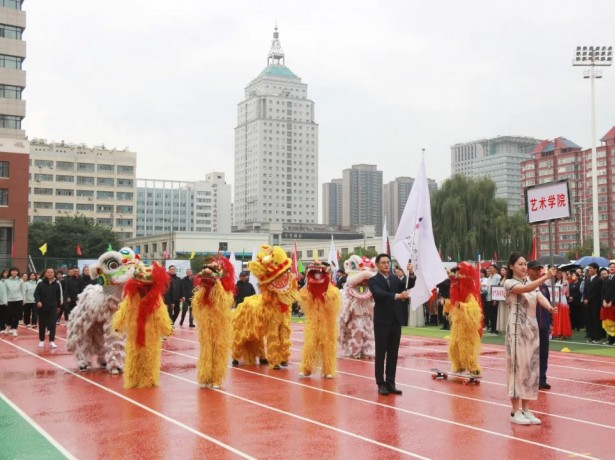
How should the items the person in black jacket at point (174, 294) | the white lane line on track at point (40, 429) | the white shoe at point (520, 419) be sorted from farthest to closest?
the person in black jacket at point (174, 294) → the white shoe at point (520, 419) → the white lane line on track at point (40, 429)

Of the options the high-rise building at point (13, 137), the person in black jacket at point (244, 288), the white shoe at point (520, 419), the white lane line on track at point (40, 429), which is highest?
the high-rise building at point (13, 137)

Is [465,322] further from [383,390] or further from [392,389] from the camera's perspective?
[383,390]

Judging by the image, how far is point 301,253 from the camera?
282 feet

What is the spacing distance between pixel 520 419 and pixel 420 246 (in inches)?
126

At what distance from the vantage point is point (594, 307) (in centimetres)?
1625

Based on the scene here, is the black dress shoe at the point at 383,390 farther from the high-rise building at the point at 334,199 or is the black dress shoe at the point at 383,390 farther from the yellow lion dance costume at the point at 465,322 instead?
the high-rise building at the point at 334,199

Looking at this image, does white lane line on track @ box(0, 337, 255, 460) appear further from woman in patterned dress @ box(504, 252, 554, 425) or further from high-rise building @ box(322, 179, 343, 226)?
high-rise building @ box(322, 179, 343, 226)

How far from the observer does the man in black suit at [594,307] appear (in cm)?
1627

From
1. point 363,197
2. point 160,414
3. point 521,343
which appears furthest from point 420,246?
point 363,197

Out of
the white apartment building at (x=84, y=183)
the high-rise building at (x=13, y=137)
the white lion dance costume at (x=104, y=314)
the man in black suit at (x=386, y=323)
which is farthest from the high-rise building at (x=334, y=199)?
the man in black suit at (x=386, y=323)

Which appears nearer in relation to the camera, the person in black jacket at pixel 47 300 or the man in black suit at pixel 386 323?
the man in black suit at pixel 386 323

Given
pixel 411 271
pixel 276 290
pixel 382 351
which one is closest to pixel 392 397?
pixel 382 351

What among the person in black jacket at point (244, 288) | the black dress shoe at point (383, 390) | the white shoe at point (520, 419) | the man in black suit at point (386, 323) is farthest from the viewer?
the person in black jacket at point (244, 288)

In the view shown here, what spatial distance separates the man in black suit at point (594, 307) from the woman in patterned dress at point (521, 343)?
9.66 meters
